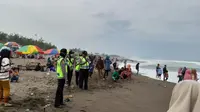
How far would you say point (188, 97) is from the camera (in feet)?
6.25

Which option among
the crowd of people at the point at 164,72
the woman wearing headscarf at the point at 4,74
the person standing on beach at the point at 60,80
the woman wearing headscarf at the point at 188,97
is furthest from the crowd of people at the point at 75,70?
the woman wearing headscarf at the point at 188,97

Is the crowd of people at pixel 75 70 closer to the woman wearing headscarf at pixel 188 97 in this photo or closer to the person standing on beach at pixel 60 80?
the person standing on beach at pixel 60 80

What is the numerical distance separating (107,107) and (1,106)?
3625 millimetres

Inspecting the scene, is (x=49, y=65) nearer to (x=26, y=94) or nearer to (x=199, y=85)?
(x=26, y=94)

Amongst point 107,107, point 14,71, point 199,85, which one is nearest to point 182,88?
point 199,85

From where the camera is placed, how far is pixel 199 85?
199 centimetres

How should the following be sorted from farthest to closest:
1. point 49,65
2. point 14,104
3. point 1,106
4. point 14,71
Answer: point 49,65 < point 14,71 < point 14,104 < point 1,106

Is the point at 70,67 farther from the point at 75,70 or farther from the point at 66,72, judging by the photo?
the point at 66,72

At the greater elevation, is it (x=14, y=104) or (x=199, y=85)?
(x=199, y=85)

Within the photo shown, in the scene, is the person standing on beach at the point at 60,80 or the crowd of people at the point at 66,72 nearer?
the crowd of people at the point at 66,72

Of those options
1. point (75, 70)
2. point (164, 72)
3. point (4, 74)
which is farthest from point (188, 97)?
point (164, 72)

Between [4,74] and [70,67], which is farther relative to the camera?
[70,67]

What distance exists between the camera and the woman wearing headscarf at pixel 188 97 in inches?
75.4

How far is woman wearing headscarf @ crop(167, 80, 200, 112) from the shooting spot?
192 centimetres
